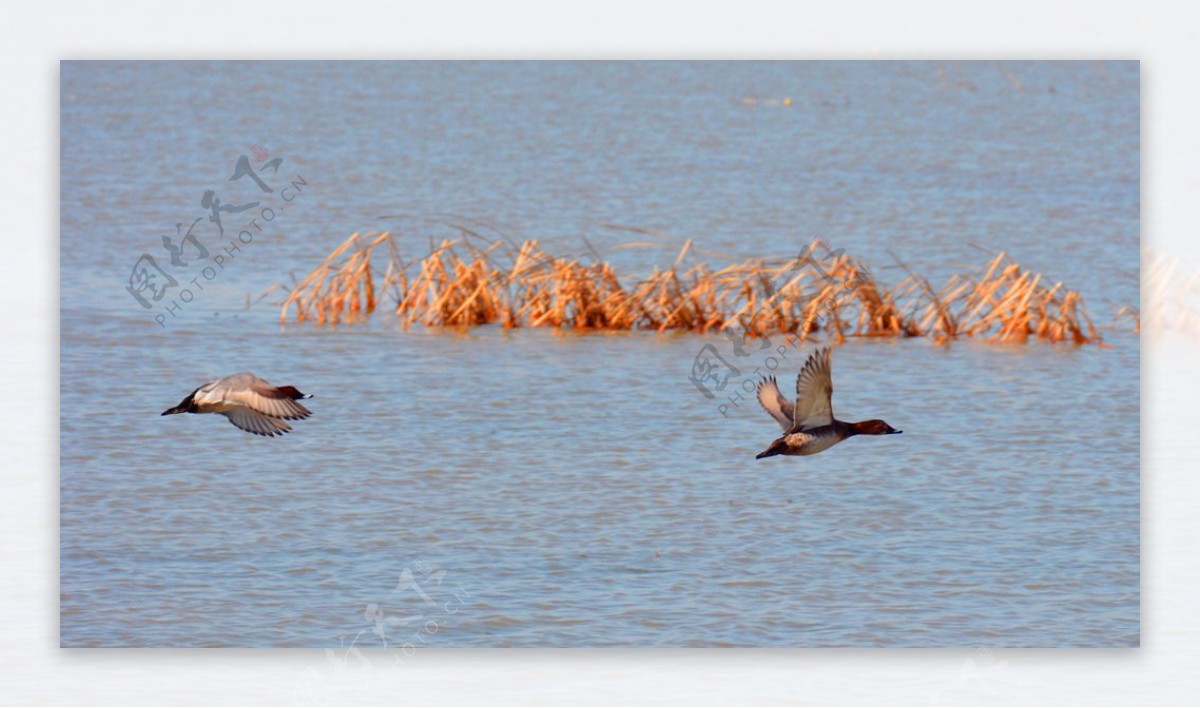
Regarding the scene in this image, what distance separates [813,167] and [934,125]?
241cm

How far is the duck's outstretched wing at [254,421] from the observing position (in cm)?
801

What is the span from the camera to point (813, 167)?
17.8 meters

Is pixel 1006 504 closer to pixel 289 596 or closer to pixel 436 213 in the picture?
pixel 289 596

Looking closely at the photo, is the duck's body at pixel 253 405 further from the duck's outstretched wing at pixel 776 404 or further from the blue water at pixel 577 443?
the duck's outstretched wing at pixel 776 404

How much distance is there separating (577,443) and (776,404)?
2353mm

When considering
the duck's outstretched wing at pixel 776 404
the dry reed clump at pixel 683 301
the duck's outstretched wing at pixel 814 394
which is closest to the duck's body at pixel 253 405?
the duck's outstretched wing at pixel 776 404

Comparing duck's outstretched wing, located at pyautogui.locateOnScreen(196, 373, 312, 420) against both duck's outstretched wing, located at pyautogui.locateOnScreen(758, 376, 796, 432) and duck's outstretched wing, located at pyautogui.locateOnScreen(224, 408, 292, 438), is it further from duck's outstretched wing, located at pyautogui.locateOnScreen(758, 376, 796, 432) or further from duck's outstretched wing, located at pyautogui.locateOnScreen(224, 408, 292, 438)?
duck's outstretched wing, located at pyautogui.locateOnScreen(758, 376, 796, 432)

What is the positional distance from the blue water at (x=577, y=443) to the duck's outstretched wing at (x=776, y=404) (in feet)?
2.60

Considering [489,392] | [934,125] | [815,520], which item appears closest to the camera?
[815,520]

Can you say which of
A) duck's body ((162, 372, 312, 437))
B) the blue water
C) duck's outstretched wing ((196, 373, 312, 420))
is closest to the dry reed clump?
the blue water

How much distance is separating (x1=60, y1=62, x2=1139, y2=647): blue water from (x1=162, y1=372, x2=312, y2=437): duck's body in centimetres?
66

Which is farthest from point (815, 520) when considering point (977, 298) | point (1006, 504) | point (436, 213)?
point (436, 213)

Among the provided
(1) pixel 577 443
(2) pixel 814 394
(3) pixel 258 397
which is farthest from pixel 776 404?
(1) pixel 577 443

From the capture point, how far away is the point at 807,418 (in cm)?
775
